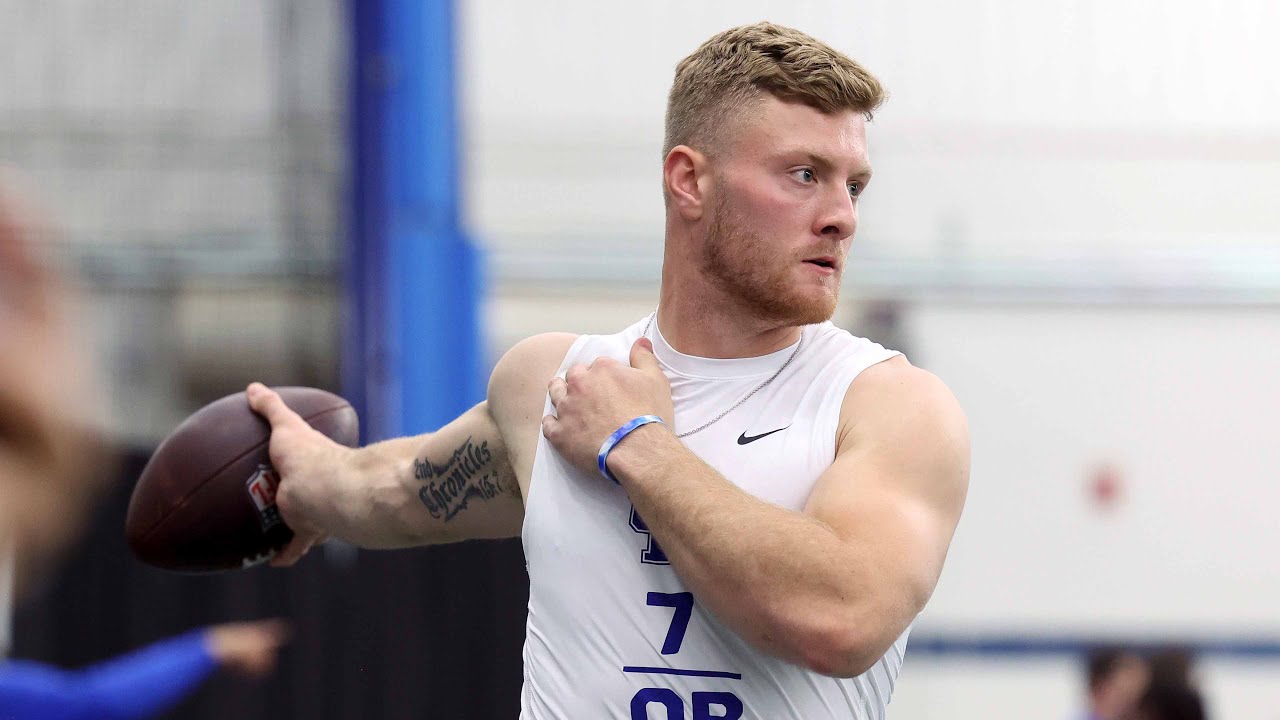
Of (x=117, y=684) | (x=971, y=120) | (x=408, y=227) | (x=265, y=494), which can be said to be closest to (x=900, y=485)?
(x=265, y=494)

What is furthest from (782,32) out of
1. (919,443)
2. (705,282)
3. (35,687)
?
(35,687)

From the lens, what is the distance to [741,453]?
2.25 meters

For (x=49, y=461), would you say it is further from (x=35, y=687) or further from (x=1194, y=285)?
(x=1194, y=285)

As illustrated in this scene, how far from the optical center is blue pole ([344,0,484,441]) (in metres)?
5.55

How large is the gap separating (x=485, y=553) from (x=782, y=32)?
3.78 metres

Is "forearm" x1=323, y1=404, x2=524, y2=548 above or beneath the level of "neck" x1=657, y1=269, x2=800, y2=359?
beneath

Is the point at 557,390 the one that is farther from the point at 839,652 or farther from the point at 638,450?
the point at 839,652

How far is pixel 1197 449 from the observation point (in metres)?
8.91

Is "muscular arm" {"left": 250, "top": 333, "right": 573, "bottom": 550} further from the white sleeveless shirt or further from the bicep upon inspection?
the bicep

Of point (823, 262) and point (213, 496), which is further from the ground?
point (823, 262)

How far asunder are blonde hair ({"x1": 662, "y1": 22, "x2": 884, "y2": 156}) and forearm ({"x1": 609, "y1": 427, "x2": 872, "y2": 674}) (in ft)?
2.20

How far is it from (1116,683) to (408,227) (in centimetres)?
417

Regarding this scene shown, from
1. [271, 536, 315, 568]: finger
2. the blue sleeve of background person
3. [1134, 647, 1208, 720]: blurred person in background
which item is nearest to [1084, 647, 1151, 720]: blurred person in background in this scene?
[1134, 647, 1208, 720]: blurred person in background

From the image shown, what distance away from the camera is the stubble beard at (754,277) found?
2297 millimetres
